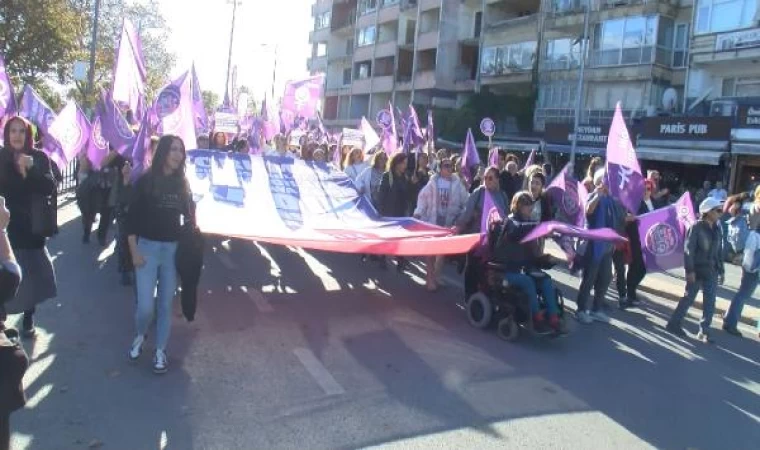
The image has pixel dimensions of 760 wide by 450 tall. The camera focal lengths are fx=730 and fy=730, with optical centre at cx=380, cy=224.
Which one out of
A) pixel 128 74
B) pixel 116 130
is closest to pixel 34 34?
pixel 128 74

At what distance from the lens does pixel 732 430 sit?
545 centimetres

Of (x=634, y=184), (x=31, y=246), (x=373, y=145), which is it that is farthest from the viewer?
(x=373, y=145)

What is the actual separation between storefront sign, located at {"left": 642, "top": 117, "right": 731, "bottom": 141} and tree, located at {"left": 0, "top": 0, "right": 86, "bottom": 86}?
2187cm

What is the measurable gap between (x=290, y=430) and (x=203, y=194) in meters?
4.82

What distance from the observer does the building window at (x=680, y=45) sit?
108 feet

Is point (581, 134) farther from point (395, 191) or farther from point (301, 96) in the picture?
point (395, 191)

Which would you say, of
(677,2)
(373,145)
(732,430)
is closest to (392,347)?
(732,430)

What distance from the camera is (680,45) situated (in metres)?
33.3

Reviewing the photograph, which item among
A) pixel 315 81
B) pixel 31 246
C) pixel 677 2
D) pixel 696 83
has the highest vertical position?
pixel 677 2

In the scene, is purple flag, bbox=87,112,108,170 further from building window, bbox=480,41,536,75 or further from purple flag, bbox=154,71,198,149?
building window, bbox=480,41,536,75

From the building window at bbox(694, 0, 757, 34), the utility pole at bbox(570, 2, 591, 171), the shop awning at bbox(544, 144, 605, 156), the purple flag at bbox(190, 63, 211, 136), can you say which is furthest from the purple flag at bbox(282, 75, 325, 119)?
the building window at bbox(694, 0, 757, 34)

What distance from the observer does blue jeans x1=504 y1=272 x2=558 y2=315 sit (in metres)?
7.18

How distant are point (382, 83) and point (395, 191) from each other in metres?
50.1

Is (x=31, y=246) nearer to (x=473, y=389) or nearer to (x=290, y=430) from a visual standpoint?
(x=290, y=430)
